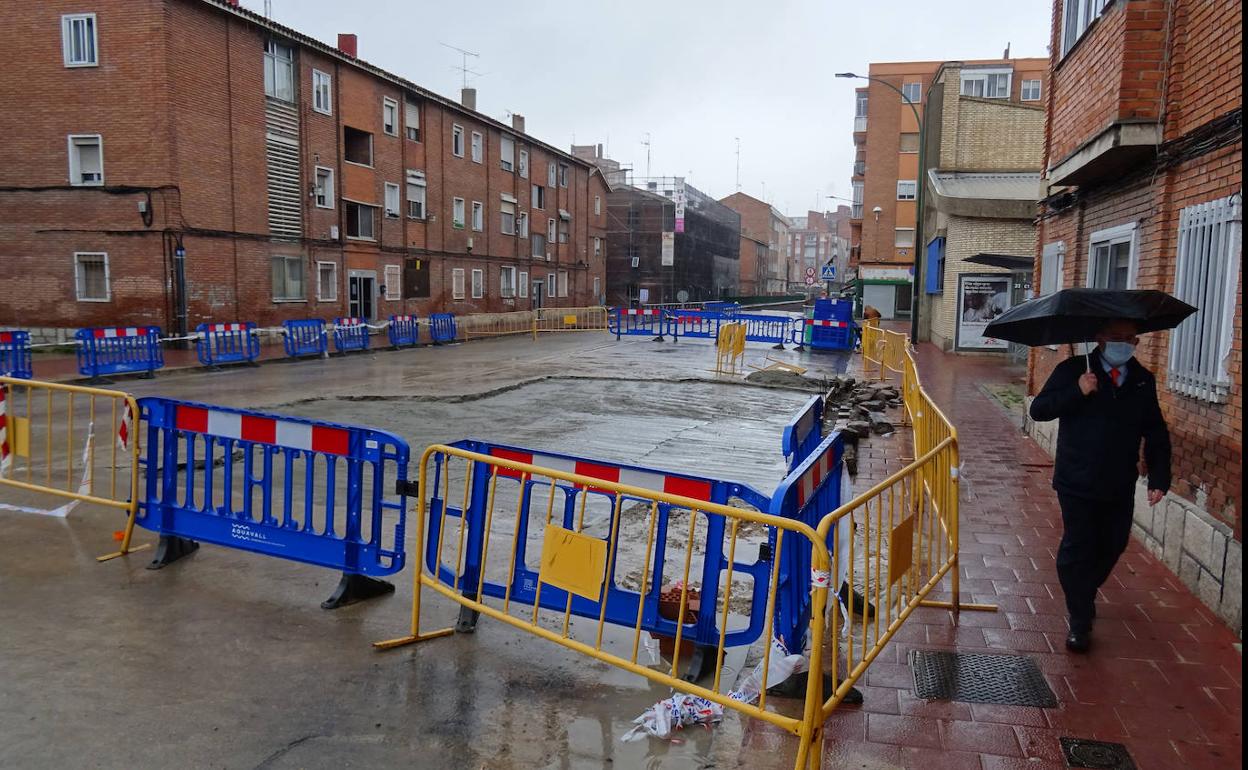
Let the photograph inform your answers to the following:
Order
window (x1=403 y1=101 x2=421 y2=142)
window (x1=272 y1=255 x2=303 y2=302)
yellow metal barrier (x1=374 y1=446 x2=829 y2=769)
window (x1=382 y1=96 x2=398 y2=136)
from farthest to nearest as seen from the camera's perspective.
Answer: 1. window (x1=403 y1=101 x2=421 y2=142)
2. window (x1=382 y1=96 x2=398 y2=136)
3. window (x1=272 y1=255 x2=303 y2=302)
4. yellow metal barrier (x1=374 y1=446 x2=829 y2=769)

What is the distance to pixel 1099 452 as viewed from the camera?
447cm

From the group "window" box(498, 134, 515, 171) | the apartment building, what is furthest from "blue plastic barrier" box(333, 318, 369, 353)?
the apartment building

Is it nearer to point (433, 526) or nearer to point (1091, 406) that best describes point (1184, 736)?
point (1091, 406)

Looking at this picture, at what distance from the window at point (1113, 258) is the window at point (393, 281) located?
28.9 m

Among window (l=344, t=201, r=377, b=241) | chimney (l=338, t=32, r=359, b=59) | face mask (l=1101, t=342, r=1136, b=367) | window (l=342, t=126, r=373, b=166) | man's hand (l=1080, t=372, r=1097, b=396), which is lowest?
man's hand (l=1080, t=372, r=1097, b=396)

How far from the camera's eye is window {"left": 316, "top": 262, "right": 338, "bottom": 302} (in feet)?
99.0

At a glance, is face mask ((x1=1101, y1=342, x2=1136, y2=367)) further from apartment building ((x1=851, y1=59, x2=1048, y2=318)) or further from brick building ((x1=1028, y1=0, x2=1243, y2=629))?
apartment building ((x1=851, y1=59, x2=1048, y2=318))

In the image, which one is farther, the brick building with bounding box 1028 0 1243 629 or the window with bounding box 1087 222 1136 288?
the window with bounding box 1087 222 1136 288

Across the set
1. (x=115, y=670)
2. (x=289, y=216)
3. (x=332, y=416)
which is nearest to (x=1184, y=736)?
(x=115, y=670)

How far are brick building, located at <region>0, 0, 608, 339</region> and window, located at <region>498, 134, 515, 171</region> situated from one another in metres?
8.35

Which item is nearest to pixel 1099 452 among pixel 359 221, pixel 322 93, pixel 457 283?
pixel 322 93

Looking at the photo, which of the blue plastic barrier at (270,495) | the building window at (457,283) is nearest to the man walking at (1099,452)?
the blue plastic barrier at (270,495)

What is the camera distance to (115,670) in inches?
168

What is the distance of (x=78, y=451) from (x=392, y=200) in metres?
26.3
